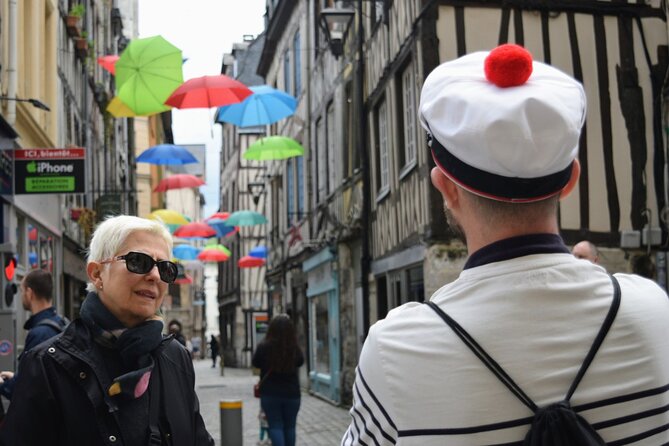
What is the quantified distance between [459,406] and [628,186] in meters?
10.3

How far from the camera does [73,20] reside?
1684cm

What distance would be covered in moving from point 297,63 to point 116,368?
21.3m

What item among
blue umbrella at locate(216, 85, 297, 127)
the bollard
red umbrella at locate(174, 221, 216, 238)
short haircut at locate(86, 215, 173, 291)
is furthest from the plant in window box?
short haircut at locate(86, 215, 173, 291)

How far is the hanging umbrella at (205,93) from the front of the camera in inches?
506

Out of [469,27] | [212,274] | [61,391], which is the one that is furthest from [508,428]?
[212,274]

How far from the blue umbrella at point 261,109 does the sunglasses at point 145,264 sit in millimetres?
11895

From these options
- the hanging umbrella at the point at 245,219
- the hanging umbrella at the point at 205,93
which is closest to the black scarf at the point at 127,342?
the hanging umbrella at the point at 205,93

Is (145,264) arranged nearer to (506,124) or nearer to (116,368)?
(116,368)

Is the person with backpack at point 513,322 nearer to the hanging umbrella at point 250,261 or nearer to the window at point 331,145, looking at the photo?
the window at point 331,145

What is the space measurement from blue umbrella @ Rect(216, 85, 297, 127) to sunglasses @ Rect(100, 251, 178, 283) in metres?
11.9

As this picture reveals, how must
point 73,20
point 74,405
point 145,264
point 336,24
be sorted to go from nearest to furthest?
point 74,405
point 145,264
point 336,24
point 73,20

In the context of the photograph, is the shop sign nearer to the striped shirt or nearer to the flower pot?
the flower pot

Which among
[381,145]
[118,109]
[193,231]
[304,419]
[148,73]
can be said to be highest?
[148,73]

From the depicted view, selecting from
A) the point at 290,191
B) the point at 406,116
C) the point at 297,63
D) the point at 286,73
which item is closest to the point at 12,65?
the point at 406,116
